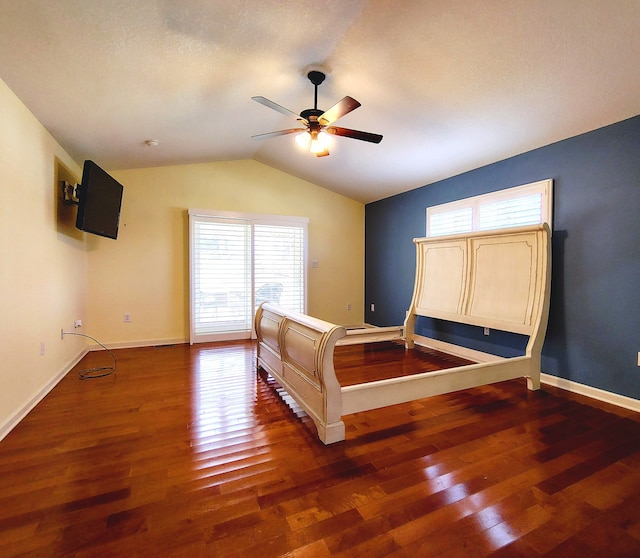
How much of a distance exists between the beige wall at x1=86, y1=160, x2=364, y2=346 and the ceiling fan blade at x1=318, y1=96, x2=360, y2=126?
9.43ft

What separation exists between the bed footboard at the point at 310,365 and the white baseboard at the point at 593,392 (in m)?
2.47

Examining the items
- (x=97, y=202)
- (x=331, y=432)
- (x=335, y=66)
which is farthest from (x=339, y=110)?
(x=97, y=202)

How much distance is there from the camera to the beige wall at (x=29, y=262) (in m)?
2.25

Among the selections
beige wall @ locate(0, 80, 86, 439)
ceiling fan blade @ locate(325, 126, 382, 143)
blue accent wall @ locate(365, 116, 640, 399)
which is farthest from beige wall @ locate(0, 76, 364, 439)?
blue accent wall @ locate(365, 116, 640, 399)

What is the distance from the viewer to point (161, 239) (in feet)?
15.7

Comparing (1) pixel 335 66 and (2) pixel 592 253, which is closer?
(1) pixel 335 66

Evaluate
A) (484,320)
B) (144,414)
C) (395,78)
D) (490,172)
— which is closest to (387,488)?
(144,414)

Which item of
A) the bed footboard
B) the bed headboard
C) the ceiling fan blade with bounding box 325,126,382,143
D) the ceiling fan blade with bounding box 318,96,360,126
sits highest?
the ceiling fan blade with bounding box 318,96,360,126

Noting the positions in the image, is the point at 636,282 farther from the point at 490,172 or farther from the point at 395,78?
the point at 395,78

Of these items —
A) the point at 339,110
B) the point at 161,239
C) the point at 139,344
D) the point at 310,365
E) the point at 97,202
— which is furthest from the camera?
the point at 161,239

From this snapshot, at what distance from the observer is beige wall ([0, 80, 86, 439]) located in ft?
7.39

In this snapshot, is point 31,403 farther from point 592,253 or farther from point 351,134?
point 592,253

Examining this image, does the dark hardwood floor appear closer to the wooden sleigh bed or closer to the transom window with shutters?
the wooden sleigh bed

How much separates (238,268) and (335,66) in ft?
10.7
